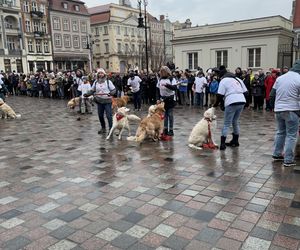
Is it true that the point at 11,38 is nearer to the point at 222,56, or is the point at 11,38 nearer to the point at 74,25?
the point at 74,25

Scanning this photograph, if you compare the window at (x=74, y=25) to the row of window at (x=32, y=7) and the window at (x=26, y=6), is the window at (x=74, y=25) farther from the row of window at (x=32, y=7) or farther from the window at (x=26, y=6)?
the window at (x=26, y=6)

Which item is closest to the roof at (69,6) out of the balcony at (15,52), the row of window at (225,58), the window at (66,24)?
the window at (66,24)

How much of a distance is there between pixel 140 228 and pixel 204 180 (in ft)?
5.87

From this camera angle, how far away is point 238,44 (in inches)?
1132

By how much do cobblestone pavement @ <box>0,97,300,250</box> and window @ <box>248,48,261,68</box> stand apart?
21945mm

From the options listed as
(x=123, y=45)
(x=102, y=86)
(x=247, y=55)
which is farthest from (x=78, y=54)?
(x=102, y=86)

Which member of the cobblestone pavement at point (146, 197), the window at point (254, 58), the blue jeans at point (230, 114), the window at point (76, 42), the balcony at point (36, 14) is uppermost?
the balcony at point (36, 14)

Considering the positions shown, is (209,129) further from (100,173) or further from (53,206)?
(53,206)

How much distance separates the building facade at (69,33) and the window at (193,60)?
91.8ft

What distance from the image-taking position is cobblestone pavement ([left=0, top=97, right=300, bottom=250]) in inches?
136

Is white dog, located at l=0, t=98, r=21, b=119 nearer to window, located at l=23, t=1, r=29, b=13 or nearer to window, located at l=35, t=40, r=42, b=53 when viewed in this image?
window, located at l=35, t=40, r=42, b=53

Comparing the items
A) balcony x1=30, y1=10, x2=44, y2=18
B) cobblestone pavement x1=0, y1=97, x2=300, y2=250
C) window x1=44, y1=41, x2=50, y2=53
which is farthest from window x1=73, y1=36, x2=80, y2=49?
cobblestone pavement x1=0, y1=97, x2=300, y2=250

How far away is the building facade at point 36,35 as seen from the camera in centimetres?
5131

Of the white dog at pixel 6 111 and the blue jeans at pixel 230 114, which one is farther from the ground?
the blue jeans at pixel 230 114
